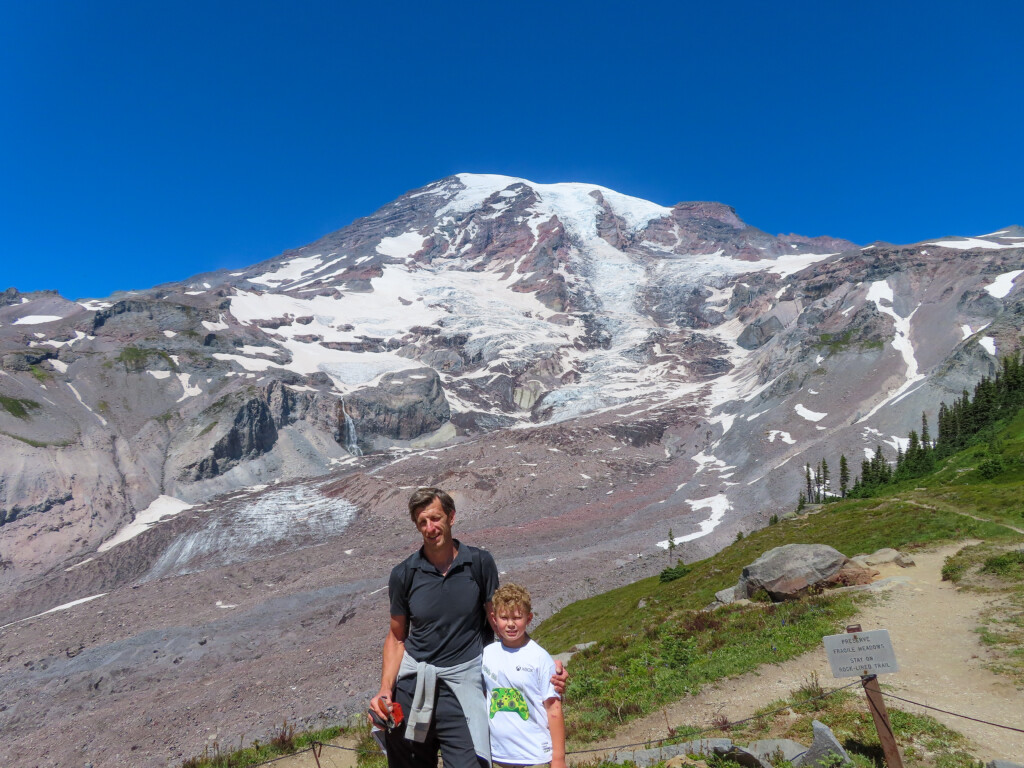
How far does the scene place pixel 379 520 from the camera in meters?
87.0

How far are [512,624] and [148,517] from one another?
11151 centimetres

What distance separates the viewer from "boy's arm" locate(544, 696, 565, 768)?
4297 mm

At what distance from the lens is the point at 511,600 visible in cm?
466

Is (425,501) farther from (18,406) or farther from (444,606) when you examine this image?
(18,406)

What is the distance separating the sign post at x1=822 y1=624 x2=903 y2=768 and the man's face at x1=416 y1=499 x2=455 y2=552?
17.4ft

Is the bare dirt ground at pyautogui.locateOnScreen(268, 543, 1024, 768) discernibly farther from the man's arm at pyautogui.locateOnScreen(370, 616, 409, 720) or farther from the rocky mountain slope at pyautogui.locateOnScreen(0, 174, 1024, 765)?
the rocky mountain slope at pyautogui.locateOnScreen(0, 174, 1024, 765)

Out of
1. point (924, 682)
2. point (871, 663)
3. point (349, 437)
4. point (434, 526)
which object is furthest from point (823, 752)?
point (349, 437)

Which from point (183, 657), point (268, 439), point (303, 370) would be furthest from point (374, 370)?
point (183, 657)

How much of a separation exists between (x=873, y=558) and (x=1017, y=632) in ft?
27.4

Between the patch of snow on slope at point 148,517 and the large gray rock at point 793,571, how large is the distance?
94.5m

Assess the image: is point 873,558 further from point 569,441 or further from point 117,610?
point 569,441

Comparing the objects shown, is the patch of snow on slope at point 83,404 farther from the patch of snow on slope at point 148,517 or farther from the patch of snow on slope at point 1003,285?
the patch of snow on slope at point 1003,285

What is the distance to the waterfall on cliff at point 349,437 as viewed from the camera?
13250 cm

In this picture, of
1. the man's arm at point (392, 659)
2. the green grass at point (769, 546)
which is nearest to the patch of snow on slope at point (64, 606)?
the green grass at point (769, 546)
